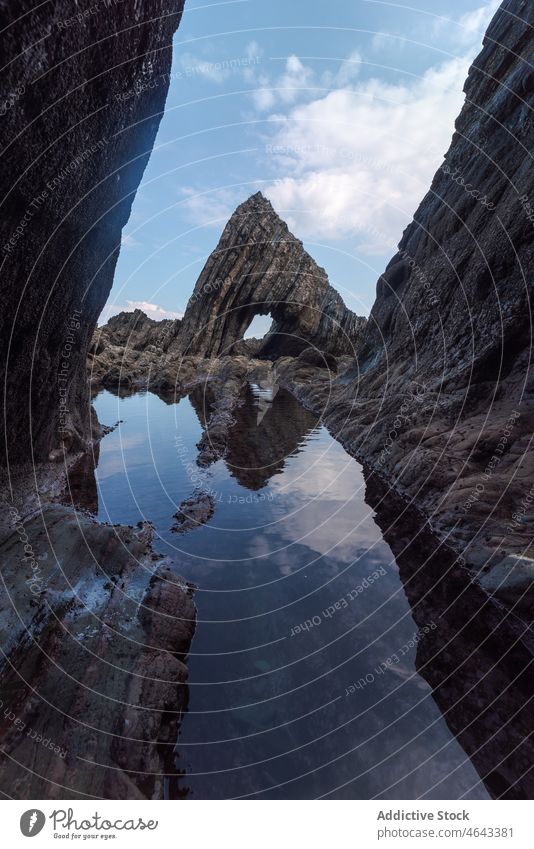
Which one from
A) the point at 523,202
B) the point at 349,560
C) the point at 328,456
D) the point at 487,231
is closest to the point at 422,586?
the point at 349,560

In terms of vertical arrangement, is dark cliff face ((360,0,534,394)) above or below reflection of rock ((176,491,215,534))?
above

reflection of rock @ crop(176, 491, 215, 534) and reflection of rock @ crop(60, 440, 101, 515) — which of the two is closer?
reflection of rock @ crop(176, 491, 215, 534)

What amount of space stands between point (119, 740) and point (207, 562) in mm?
6044

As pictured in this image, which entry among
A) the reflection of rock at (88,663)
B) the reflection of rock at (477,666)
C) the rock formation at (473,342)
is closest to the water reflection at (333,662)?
the reflection of rock at (477,666)

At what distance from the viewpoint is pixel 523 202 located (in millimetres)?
17125

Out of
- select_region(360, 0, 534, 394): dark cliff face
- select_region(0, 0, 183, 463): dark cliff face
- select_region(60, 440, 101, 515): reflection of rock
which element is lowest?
select_region(60, 440, 101, 515): reflection of rock

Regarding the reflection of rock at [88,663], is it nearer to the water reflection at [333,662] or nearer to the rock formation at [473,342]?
the water reflection at [333,662]

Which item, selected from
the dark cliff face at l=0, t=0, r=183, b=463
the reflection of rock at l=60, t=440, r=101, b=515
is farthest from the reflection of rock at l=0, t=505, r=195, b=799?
the dark cliff face at l=0, t=0, r=183, b=463

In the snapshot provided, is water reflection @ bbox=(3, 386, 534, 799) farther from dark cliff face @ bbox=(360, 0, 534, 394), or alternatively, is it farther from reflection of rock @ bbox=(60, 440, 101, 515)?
dark cliff face @ bbox=(360, 0, 534, 394)

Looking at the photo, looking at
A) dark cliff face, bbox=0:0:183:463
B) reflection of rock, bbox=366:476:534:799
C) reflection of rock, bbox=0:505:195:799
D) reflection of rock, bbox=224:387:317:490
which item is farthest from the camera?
reflection of rock, bbox=224:387:317:490

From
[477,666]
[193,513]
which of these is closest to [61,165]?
[193,513]

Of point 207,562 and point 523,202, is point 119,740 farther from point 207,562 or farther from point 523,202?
point 523,202

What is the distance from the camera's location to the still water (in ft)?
18.9

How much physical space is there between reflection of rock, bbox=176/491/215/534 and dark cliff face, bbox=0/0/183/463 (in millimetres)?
5694
